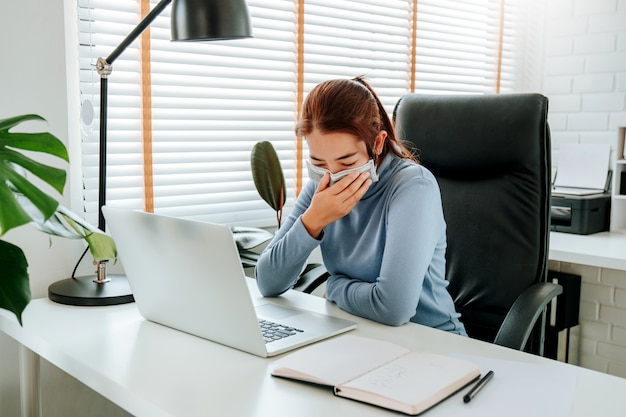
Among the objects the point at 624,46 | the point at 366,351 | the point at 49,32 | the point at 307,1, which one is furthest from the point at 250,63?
the point at 624,46

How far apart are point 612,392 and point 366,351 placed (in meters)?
0.37

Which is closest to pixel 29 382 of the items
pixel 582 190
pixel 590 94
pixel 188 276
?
pixel 188 276

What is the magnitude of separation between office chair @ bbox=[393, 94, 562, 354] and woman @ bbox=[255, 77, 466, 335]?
19 cm

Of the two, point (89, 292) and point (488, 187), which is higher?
point (488, 187)

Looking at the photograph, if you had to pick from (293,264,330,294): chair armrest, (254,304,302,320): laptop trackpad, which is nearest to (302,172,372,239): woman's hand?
(254,304,302,320): laptop trackpad

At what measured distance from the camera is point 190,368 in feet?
3.46

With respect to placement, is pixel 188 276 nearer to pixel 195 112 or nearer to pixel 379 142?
pixel 379 142

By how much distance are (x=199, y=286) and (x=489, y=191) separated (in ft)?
2.85

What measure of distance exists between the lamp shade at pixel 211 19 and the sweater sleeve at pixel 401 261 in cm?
51

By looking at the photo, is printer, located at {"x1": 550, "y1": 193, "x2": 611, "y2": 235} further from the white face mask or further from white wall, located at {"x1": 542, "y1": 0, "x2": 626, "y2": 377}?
the white face mask

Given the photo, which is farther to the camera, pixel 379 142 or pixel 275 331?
pixel 379 142

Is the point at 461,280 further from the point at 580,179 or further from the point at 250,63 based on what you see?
the point at 580,179

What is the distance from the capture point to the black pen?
2.99 ft

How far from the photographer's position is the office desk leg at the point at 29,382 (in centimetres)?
133
